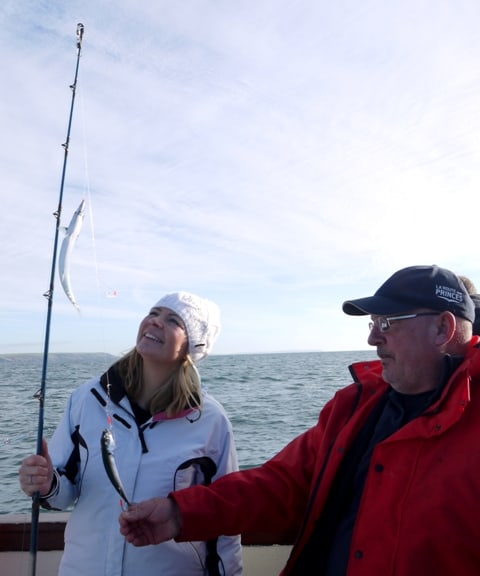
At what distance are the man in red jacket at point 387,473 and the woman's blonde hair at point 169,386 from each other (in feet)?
1.33

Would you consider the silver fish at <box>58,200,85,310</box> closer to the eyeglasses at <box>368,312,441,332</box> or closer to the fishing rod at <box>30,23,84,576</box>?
the fishing rod at <box>30,23,84,576</box>

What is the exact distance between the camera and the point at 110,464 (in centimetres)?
241

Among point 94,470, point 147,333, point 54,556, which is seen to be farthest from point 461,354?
point 54,556

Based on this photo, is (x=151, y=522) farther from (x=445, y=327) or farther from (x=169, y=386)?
(x=445, y=327)

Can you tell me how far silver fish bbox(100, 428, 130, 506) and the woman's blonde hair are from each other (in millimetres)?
362

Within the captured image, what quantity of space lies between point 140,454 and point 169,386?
1.25 ft

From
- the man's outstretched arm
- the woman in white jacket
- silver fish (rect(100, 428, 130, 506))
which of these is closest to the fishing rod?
the woman in white jacket

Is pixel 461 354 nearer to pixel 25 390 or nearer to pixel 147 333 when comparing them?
pixel 147 333

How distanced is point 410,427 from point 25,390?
2167 cm

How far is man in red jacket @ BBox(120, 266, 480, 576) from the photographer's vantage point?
2.14 metres

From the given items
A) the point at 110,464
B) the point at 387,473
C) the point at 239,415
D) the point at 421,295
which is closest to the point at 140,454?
the point at 110,464

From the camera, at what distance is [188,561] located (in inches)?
105

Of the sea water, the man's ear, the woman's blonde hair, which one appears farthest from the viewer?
the sea water

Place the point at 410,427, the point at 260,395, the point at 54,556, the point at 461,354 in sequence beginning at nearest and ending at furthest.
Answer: the point at 410,427, the point at 461,354, the point at 54,556, the point at 260,395
